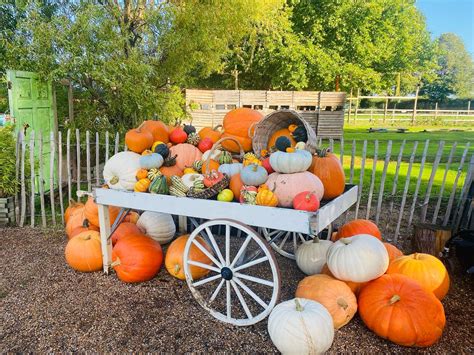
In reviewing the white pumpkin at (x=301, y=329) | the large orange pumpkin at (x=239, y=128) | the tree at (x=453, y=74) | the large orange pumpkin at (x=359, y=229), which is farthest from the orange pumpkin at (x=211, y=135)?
the tree at (x=453, y=74)

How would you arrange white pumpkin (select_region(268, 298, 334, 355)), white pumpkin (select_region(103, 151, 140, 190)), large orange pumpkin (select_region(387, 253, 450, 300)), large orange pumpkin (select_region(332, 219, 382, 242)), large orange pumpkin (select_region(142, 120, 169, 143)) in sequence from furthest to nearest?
large orange pumpkin (select_region(142, 120, 169, 143)) → large orange pumpkin (select_region(332, 219, 382, 242)) → white pumpkin (select_region(103, 151, 140, 190)) → large orange pumpkin (select_region(387, 253, 450, 300)) → white pumpkin (select_region(268, 298, 334, 355))

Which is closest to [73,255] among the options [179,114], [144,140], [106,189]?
[106,189]

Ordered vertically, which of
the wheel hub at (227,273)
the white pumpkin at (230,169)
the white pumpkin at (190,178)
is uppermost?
the white pumpkin at (230,169)

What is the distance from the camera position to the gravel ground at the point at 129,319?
2695 millimetres

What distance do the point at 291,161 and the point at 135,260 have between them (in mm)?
1714

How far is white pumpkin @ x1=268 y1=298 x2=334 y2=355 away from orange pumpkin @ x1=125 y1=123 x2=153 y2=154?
2.00 metres

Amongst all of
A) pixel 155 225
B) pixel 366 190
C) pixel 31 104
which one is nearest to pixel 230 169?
pixel 155 225

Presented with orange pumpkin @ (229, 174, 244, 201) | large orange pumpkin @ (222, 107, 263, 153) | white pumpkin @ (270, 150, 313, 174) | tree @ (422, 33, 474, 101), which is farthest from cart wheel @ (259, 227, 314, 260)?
tree @ (422, 33, 474, 101)

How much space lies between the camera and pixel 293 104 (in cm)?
1611

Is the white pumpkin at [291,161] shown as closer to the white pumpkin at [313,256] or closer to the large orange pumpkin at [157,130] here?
the white pumpkin at [313,256]

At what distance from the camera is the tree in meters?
51.6

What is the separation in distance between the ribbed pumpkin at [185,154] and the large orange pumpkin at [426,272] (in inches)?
78.2

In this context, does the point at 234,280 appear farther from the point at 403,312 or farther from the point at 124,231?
the point at 124,231

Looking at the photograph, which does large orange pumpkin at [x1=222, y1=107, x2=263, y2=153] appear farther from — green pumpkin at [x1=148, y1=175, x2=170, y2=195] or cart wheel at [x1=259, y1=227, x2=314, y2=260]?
cart wheel at [x1=259, y1=227, x2=314, y2=260]
